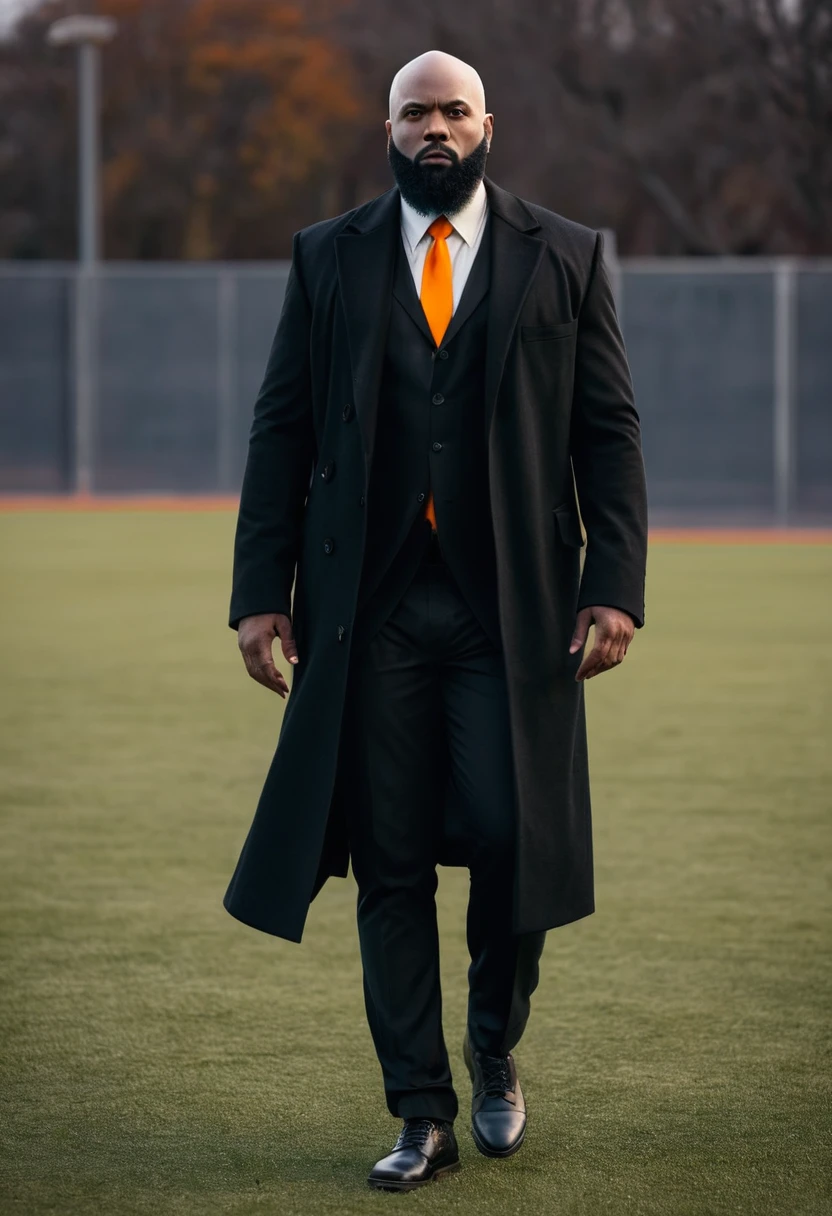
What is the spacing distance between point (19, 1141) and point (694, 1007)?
1.74 meters

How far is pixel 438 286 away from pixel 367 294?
142 mm

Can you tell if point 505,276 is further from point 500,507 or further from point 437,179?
point 500,507

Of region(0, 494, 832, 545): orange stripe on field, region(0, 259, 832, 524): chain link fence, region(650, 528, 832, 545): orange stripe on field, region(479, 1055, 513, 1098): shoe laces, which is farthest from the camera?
region(0, 259, 832, 524): chain link fence

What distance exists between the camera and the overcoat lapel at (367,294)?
3.89 metres

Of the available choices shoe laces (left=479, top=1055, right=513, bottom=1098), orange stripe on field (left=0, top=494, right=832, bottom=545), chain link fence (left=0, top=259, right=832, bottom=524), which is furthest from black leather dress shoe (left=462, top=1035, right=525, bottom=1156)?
chain link fence (left=0, top=259, right=832, bottom=524)

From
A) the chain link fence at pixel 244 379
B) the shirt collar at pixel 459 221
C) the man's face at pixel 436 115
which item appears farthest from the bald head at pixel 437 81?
the chain link fence at pixel 244 379

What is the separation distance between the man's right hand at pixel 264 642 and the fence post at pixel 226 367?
19962 mm

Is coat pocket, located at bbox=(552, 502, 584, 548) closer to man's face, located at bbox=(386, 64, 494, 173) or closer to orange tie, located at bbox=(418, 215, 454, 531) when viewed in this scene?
orange tie, located at bbox=(418, 215, 454, 531)

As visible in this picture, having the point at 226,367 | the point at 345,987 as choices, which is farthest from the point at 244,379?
the point at 345,987

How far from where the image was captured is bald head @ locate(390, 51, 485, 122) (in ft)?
12.8

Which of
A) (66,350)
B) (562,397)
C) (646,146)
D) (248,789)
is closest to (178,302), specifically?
(66,350)

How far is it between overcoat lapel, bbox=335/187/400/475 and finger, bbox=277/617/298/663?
0.37 metres

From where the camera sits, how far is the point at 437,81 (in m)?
3.91

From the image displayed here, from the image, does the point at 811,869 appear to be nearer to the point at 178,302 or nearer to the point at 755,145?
the point at 178,302
